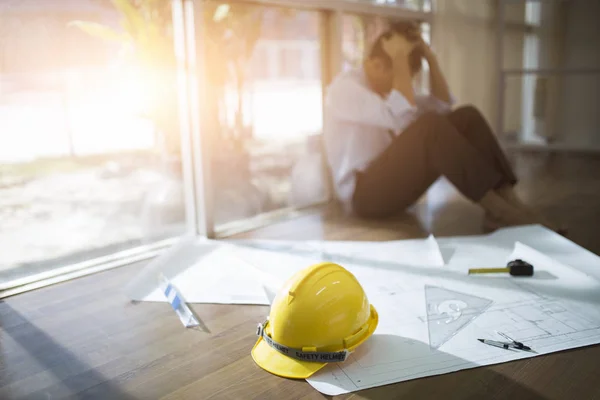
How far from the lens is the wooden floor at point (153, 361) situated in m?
1.13

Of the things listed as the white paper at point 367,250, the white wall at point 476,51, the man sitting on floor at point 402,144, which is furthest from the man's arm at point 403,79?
the white wall at point 476,51

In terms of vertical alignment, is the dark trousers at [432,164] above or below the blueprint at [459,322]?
above

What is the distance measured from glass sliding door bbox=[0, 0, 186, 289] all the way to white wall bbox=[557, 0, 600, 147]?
3432mm

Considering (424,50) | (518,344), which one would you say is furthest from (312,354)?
(424,50)

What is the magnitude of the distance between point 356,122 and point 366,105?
0.35 feet

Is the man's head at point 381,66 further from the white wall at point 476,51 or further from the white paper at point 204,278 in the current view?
the white wall at point 476,51

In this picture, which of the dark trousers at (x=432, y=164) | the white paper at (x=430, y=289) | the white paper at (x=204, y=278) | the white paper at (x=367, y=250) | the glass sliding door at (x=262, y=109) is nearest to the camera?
the white paper at (x=430, y=289)

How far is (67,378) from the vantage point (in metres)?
1.21

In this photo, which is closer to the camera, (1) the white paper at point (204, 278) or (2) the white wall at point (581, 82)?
(1) the white paper at point (204, 278)

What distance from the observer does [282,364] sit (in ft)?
4.02

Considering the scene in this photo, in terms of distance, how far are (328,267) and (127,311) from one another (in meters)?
0.60

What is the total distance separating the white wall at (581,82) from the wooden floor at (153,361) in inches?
113

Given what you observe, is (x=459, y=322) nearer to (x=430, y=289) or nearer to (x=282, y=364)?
(x=430, y=289)

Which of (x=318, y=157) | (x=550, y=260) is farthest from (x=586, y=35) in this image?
(x=550, y=260)
